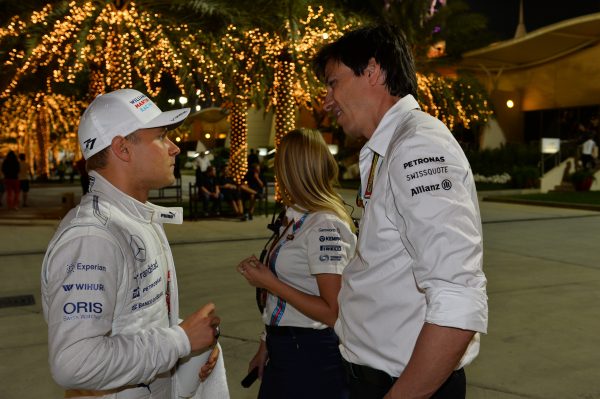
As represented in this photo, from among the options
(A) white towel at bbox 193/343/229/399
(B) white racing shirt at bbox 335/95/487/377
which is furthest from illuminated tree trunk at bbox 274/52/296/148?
(B) white racing shirt at bbox 335/95/487/377

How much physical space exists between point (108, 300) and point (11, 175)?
64.1 feet

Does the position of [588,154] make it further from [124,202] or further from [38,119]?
[38,119]

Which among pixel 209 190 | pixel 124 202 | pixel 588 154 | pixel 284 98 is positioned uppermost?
pixel 284 98

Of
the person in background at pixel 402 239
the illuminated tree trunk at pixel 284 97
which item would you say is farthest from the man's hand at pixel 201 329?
the illuminated tree trunk at pixel 284 97

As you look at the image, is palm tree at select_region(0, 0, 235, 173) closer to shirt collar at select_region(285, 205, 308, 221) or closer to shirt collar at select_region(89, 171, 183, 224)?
shirt collar at select_region(285, 205, 308, 221)

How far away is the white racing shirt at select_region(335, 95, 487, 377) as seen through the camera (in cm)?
162

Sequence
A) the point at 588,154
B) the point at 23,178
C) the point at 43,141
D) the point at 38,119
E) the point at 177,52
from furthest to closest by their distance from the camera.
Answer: the point at 38,119 < the point at 43,141 < the point at 588,154 < the point at 23,178 < the point at 177,52

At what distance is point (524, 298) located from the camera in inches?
304

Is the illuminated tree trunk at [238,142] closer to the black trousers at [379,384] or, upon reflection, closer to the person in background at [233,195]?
the person in background at [233,195]

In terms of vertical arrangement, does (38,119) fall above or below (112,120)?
above

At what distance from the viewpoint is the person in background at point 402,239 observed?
5.32ft

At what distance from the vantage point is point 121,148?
6.82ft

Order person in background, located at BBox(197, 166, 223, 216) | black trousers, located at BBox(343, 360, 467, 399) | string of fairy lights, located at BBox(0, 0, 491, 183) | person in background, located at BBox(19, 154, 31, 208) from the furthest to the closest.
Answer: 1. person in background, located at BBox(19, 154, 31, 208)
2. person in background, located at BBox(197, 166, 223, 216)
3. string of fairy lights, located at BBox(0, 0, 491, 183)
4. black trousers, located at BBox(343, 360, 467, 399)

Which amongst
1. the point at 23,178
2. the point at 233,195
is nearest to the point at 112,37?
the point at 233,195
